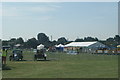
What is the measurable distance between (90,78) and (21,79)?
159 inches

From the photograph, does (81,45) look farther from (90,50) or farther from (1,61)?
(1,61)

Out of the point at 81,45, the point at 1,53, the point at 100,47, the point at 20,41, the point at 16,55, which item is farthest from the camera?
the point at 20,41

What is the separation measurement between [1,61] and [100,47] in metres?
54.0

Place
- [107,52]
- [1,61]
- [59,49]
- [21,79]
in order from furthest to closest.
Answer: [59,49] → [107,52] → [1,61] → [21,79]

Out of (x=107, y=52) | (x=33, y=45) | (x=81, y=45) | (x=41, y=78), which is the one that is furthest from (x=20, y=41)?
(x=41, y=78)

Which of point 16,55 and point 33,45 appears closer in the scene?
point 16,55

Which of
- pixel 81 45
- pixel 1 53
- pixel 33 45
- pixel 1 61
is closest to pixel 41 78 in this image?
pixel 1 61

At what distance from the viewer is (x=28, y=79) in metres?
16.4

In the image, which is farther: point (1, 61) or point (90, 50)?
point (90, 50)

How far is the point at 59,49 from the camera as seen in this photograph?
332ft

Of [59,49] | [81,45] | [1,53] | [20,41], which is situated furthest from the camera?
[20,41]

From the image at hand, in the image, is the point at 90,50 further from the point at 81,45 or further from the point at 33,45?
the point at 33,45

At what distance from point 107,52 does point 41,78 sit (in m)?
55.6

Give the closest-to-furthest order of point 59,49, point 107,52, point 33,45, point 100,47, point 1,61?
Result: point 1,61 → point 107,52 → point 100,47 → point 59,49 → point 33,45
